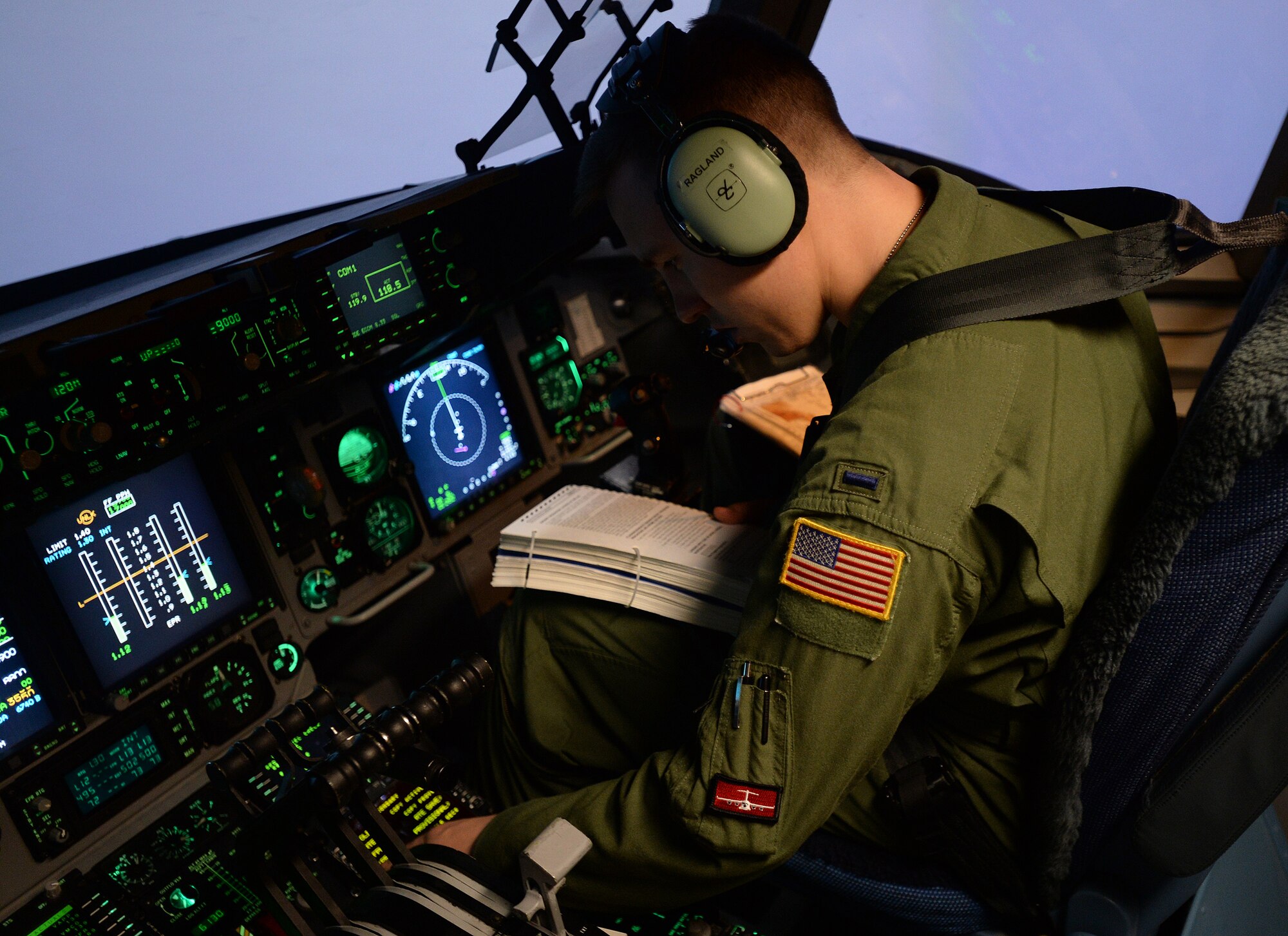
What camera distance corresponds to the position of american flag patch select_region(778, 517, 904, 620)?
768 millimetres

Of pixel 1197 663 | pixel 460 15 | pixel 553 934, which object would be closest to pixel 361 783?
pixel 553 934

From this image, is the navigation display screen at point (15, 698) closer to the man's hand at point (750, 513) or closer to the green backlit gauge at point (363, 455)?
the green backlit gauge at point (363, 455)

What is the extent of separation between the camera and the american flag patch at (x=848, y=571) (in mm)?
768

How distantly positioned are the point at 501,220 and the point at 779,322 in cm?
68

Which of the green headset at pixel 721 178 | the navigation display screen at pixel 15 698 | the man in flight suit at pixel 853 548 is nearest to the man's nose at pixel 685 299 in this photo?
the man in flight suit at pixel 853 548

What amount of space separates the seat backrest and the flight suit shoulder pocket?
0.79 ft

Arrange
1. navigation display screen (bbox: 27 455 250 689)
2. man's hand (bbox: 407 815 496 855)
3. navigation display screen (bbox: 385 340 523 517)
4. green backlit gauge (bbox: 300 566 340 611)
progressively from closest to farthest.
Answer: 1. man's hand (bbox: 407 815 496 855)
2. navigation display screen (bbox: 27 455 250 689)
3. green backlit gauge (bbox: 300 566 340 611)
4. navigation display screen (bbox: 385 340 523 517)

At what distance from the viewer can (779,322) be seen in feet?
3.51

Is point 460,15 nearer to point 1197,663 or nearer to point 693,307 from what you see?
point 693,307

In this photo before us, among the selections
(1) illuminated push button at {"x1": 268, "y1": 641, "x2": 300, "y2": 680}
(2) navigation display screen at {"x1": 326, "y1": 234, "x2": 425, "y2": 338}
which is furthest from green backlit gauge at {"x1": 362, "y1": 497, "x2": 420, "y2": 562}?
(2) navigation display screen at {"x1": 326, "y1": 234, "x2": 425, "y2": 338}

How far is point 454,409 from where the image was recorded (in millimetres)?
1634

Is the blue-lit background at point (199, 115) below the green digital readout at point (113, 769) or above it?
above

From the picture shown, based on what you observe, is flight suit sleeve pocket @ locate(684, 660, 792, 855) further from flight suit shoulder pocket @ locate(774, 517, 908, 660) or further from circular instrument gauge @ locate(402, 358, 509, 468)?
circular instrument gauge @ locate(402, 358, 509, 468)

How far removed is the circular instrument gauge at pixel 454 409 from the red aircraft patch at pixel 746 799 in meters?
0.92
